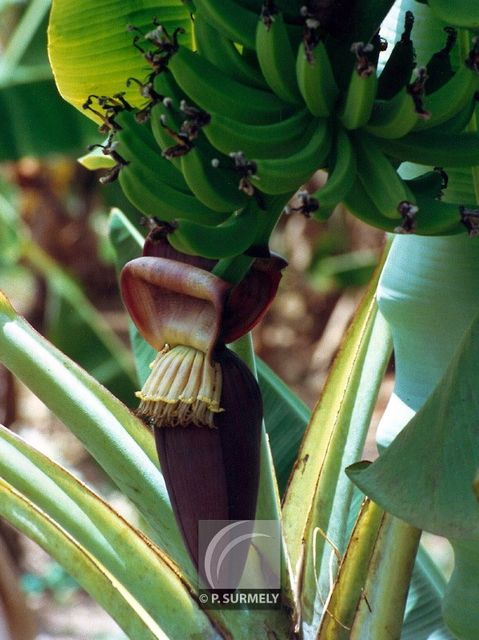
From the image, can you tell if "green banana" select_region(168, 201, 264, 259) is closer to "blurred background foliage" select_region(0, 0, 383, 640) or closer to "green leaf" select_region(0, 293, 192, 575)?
"green leaf" select_region(0, 293, 192, 575)

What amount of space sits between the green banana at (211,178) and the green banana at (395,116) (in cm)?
9

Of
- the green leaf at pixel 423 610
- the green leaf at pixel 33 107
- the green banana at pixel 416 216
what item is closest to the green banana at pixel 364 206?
the green banana at pixel 416 216

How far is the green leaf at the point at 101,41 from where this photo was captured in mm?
684

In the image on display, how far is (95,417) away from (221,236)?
259 millimetres

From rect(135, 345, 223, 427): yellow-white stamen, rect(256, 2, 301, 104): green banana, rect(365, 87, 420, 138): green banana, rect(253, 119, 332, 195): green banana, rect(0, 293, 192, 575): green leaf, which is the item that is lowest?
rect(0, 293, 192, 575): green leaf

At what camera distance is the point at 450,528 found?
0.49 m

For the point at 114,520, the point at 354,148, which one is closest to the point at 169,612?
the point at 114,520

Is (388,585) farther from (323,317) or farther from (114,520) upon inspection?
(323,317)

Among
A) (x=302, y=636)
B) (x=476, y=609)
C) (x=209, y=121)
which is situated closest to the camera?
(x=209, y=121)

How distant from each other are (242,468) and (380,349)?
26cm

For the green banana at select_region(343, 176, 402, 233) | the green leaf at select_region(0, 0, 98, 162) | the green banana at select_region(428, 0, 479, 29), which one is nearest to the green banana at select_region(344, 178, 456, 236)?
the green banana at select_region(343, 176, 402, 233)

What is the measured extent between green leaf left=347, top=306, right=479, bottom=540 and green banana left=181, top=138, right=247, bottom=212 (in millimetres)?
165

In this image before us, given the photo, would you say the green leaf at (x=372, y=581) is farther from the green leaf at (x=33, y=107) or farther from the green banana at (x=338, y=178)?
the green leaf at (x=33, y=107)

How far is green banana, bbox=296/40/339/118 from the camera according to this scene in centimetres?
47
